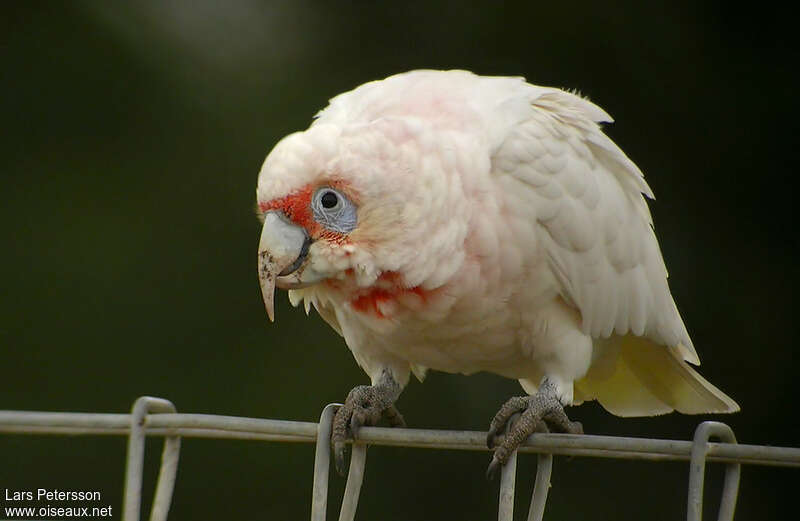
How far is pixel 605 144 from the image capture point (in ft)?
5.78

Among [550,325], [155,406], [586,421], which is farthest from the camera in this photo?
[586,421]

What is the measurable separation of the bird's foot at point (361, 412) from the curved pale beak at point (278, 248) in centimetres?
32

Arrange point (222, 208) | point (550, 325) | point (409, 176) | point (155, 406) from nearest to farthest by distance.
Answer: point (155, 406) < point (409, 176) < point (550, 325) < point (222, 208)

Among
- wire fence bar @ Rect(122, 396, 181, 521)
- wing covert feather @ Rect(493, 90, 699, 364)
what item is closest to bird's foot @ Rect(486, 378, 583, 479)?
wing covert feather @ Rect(493, 90, 699, 364)

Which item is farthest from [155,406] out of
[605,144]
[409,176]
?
[605,144]

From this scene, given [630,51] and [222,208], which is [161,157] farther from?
[630,51]

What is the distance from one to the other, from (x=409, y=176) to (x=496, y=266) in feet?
0.66

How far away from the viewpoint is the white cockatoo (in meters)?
1.42

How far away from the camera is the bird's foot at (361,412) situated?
1640 mm

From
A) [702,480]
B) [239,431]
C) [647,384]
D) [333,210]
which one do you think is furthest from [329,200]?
[647,384]

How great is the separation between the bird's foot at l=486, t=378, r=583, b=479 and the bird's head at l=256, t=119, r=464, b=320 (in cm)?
27

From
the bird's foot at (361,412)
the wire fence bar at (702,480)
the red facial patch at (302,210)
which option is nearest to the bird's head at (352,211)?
the red facial patch at (302,210)

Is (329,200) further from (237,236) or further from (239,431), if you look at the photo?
(237,236)

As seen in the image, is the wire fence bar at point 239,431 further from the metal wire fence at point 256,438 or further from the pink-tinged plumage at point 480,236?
the pink-tinged plumage at point 480,236
